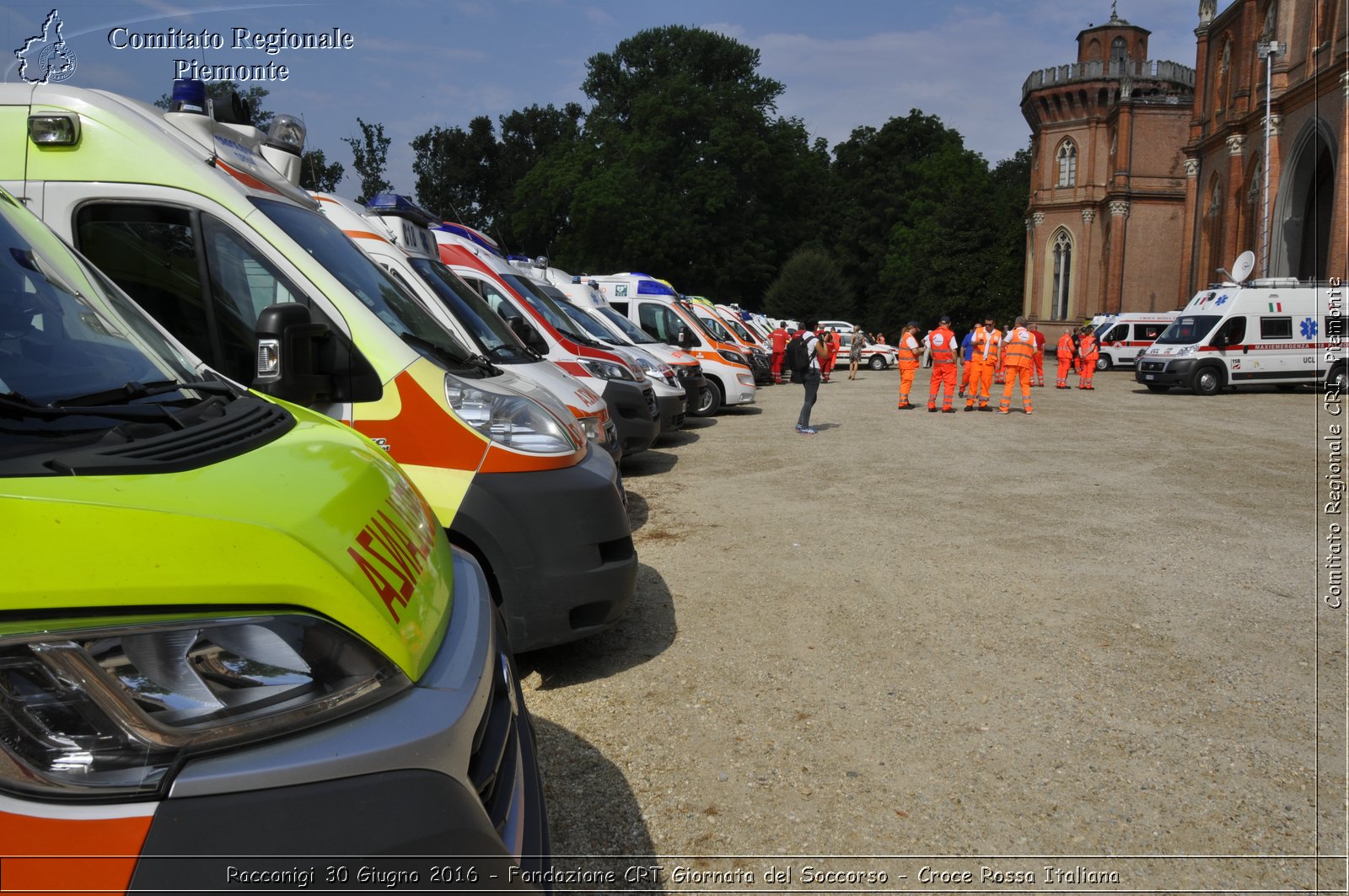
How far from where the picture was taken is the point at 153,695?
4.79 feet

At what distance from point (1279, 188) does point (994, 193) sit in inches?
1470

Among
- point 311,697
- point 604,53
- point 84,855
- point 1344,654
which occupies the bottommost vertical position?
point 1344,654

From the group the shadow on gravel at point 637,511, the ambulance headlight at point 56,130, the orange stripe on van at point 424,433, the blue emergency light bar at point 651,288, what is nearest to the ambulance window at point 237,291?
the orange stripe on van at point 424,433

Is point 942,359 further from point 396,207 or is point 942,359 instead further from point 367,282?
point 367,282

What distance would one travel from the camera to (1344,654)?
4.82 metres

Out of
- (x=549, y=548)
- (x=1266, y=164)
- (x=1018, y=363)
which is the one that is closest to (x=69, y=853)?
(x=549, y=548)

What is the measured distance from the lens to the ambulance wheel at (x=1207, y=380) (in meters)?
23.9

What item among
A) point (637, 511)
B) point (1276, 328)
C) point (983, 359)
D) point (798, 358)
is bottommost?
point (637, 511)

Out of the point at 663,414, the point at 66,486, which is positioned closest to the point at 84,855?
the point at 66,486

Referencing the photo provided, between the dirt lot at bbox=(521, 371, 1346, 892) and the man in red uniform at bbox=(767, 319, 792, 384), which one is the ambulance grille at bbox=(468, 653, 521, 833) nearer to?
the dirt lot at bbox=(521, 371, 1346, 892)

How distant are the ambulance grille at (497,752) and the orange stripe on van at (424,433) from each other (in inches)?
73.7

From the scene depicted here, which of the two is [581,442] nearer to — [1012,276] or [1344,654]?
[1344,654]

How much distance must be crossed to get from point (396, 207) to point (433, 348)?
4053 millimetres

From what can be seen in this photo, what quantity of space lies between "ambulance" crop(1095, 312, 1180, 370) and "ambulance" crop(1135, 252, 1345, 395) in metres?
12.0
